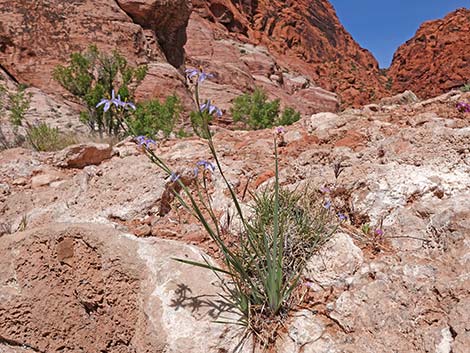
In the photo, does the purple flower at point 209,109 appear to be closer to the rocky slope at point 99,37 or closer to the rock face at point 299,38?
the rocky slope at point 99,37

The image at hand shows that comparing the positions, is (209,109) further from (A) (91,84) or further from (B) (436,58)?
(B) (436,58)

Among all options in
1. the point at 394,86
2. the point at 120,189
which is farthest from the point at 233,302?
the point at 394,86

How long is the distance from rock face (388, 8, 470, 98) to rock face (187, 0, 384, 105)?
4114mm

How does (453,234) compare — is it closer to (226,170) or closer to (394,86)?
(226,170)

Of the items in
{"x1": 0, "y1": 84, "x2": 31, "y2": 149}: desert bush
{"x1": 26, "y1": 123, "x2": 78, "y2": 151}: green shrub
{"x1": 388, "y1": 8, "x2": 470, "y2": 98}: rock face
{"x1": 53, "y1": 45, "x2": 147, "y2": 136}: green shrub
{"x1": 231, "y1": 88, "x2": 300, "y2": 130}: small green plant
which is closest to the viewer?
{"x1": 26, "y1": 123, "x2": 78, "y2": 151}: green shrub

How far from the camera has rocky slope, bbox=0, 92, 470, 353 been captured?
5.10 feet

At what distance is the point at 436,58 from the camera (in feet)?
157

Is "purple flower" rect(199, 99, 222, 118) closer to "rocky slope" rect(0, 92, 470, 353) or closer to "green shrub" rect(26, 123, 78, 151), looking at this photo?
"rocky slope" rect(0, 92, 470, 353)

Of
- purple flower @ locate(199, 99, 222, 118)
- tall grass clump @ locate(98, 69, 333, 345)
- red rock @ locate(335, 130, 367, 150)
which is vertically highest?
red rock @ locate(335, 130, 367, 150)

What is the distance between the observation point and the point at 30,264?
2.04m

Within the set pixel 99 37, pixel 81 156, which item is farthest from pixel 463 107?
pixel 99 37

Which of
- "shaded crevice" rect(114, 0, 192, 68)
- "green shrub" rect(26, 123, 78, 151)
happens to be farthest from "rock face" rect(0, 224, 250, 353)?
"shaded crevice" rect(114, 0, 192, 68)

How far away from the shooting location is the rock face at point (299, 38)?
36000 mm

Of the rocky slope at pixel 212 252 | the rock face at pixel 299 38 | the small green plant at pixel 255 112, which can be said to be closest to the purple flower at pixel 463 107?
the rocky slope at pixel 212 252
